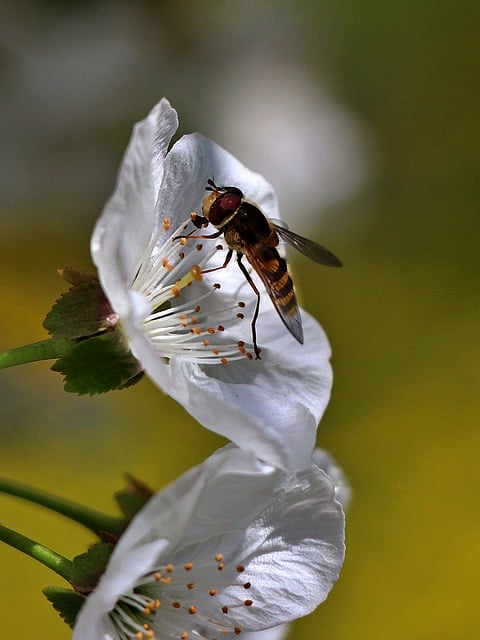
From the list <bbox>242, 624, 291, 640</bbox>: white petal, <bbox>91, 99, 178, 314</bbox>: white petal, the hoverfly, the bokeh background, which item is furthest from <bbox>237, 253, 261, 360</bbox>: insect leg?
the bokeh background

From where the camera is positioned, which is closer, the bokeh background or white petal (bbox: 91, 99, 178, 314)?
white petal (bbox: 91, 99, 178, 314)

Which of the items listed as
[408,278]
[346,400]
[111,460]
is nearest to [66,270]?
[111,460]

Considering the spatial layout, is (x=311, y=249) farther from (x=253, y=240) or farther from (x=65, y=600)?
(x=65, y=600)

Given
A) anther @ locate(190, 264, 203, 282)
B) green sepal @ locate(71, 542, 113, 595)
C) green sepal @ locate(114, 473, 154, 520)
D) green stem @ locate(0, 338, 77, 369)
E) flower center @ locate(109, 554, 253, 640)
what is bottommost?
flower center @ locate(109, 554, 253, 640)

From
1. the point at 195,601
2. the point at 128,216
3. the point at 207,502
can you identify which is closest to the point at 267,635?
the point at 195,601

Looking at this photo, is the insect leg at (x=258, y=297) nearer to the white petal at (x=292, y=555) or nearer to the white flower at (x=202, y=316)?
the white flower at (x=202, y=316)

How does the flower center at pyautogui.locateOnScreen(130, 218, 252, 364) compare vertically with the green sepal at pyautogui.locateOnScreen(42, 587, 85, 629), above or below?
above

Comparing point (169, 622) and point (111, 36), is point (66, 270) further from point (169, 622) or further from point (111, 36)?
point (111, 36)

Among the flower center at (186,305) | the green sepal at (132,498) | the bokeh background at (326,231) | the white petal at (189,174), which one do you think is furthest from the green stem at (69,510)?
the bokeh background at (326,231)

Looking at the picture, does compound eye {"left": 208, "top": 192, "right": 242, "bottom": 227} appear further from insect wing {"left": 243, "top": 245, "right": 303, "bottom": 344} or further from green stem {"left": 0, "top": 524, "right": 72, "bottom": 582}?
green stem {"left": 0, "top": 524, "right": 72, "bottom": 582}
